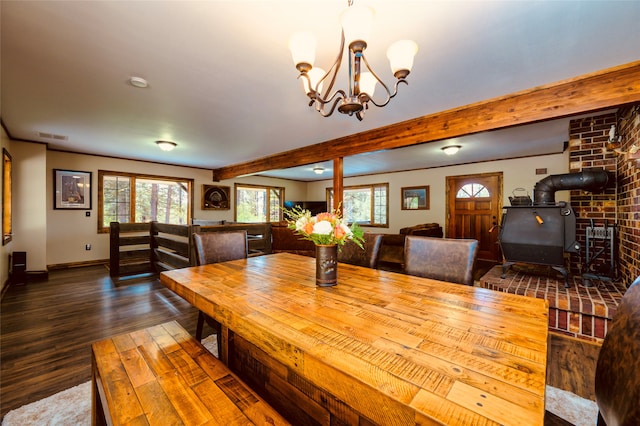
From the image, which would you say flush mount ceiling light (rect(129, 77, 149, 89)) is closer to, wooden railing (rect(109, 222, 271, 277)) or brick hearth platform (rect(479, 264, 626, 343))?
wooden railing (rect(109, 222, 271, 277))

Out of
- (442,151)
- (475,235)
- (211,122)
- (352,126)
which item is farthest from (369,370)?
(475,235)

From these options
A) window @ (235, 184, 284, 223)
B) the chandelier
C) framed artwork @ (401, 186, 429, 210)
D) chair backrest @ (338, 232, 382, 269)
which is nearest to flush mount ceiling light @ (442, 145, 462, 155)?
framed artwork @ (401, 186, 429, 210)

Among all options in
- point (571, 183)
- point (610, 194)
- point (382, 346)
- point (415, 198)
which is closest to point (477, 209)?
point (415, 198)

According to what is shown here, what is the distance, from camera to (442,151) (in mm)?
5094

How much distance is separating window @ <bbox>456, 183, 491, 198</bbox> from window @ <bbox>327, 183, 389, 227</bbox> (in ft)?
6.54

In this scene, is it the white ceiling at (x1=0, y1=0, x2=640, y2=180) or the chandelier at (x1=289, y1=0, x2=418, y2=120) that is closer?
the chandelier at (x1=289, y1=0, x2=418, y2=120)

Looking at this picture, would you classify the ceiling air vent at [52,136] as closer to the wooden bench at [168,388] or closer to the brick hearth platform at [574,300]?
the wooden bench at [168,388]

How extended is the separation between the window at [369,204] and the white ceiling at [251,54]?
181 inches

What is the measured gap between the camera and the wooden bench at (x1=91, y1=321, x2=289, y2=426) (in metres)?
0.88

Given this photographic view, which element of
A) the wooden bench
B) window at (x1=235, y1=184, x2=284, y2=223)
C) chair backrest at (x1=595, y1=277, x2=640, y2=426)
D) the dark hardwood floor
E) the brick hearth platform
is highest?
window at (x1=235, y1=184, x2=284, y2=223)

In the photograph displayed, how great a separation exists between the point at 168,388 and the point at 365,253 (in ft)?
5.07

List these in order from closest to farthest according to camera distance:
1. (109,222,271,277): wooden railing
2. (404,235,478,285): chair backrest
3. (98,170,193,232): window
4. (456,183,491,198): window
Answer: (404,235,478,285): chair backrest < (109,222,271,277): wooden railing < (98,170,193,232): window < (456,183,491,198): window

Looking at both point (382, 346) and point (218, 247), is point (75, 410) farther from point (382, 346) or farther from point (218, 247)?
point (382, 346)

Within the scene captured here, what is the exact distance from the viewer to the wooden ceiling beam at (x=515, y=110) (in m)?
2.01
